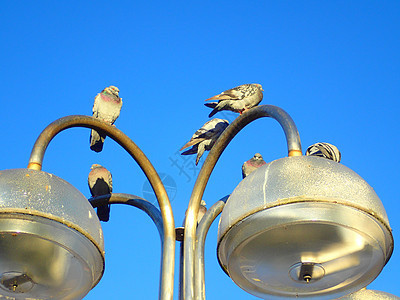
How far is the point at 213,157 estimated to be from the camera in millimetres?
3727

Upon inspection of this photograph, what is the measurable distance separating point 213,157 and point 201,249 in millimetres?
637

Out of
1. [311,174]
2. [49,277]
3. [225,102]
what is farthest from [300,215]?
[225,102]

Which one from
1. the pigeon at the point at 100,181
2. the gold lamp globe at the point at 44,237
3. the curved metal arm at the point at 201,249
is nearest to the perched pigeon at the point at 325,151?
the curved metal arm at the point at 201,249

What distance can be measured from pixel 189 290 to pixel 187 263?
18 centimetres

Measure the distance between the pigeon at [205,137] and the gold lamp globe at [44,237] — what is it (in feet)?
7.43

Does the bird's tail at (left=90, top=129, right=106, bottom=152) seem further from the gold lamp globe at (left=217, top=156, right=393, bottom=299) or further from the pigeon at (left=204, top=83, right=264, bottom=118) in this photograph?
the gold lamp globe at (left=217, top=156, right=393, bottom=299)

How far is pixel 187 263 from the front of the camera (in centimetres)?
324

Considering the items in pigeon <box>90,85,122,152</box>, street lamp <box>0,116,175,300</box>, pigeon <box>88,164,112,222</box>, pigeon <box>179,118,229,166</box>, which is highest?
pigeon <box>90,85,122,152</box>

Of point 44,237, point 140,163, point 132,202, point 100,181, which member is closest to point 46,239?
point 44,237

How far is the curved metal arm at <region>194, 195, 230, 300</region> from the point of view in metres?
3.18

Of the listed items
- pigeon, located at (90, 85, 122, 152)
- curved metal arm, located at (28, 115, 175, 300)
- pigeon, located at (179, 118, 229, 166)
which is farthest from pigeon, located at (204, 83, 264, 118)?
curved metal arm, located at (28, 115, 175, 300)

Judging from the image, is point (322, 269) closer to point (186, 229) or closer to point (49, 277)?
point (186, 229)

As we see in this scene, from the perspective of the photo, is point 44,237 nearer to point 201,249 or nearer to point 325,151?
point 201,249

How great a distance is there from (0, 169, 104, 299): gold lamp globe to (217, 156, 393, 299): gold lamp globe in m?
→ 0.66
